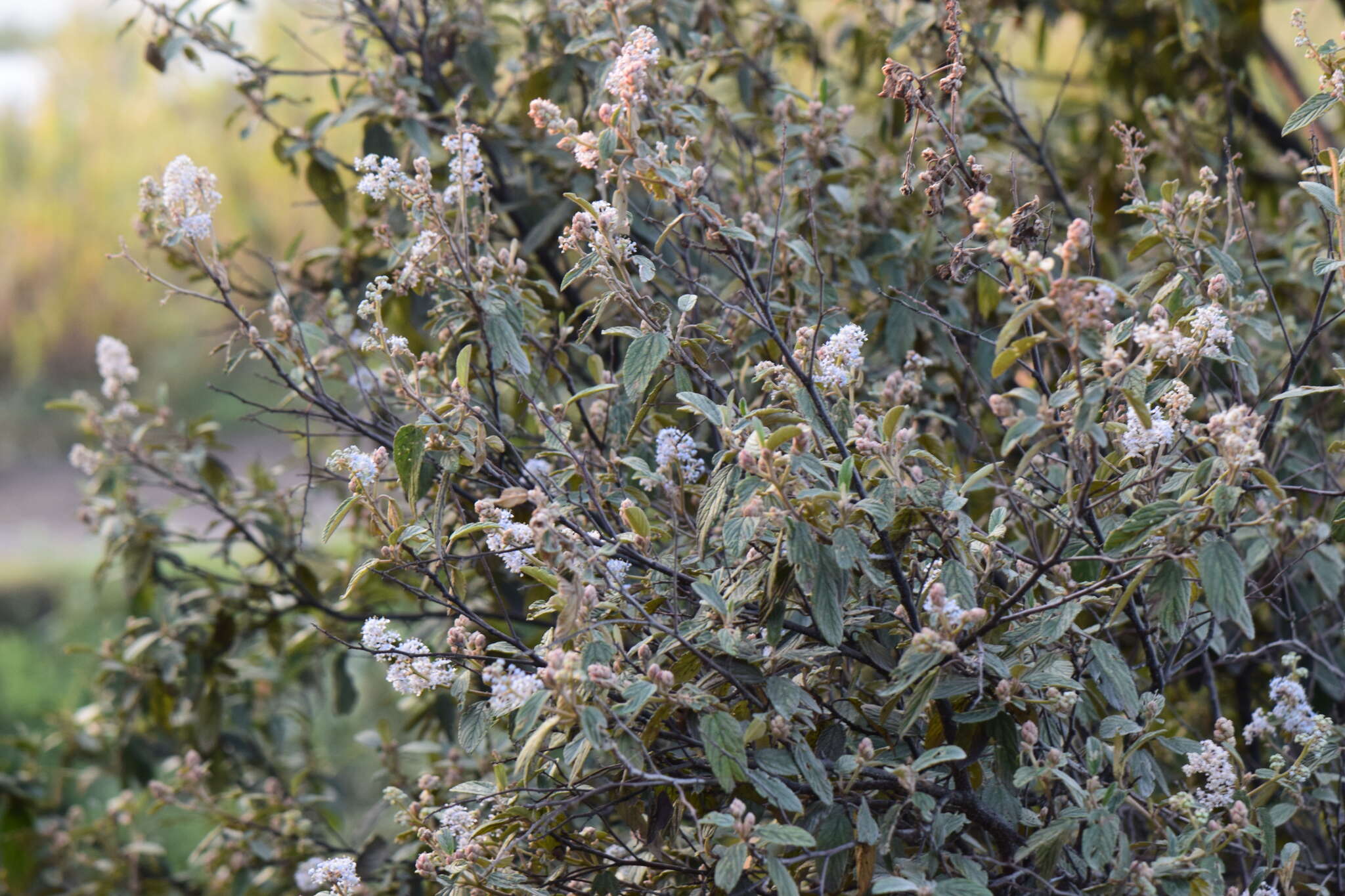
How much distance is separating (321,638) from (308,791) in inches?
23.0

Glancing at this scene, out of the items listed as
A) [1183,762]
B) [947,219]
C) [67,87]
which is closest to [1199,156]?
[947,219]

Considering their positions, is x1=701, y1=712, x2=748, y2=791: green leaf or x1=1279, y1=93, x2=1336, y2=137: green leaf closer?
x1=701, y1=712, x2=748, y2=791: green leaf

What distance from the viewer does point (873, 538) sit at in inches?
47.5

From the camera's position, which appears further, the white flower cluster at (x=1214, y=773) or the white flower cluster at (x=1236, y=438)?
the white flower cluster at (x=1214, y=773)

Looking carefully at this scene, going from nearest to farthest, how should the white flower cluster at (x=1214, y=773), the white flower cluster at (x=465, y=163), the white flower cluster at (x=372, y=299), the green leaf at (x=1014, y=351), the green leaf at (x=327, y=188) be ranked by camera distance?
the green leaf at (x=1014, y=351)
the white flower cluster at (x=1214, y=773)
the white flower cluster at (x=372, y=299)
the white flower cluster at (x=465, y=163)
the green leaf at (x=327, y=188)

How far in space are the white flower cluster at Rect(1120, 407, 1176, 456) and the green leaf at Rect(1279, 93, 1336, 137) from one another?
0.44m

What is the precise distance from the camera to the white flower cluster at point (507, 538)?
1177mm

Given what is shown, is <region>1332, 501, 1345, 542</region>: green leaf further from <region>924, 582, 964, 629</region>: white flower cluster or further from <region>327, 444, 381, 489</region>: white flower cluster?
<region>327, 444, 381, 489</region>: white flower cluster

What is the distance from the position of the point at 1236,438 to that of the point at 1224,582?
0.45ft

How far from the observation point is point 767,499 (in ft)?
3.85

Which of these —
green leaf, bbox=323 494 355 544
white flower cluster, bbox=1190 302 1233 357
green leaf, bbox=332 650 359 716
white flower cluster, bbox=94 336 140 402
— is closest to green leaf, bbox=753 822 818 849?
green leaf, bbox=323 494 355 544

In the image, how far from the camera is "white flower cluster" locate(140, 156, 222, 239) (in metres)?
1.57

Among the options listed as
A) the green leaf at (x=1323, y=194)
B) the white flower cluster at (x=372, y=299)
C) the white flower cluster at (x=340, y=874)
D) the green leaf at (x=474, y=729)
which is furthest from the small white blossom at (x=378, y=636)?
the green leaf at (x=1323, y=194)

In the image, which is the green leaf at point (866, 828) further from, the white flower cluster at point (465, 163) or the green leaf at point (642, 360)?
the white flower cluster at point (465, 163)
